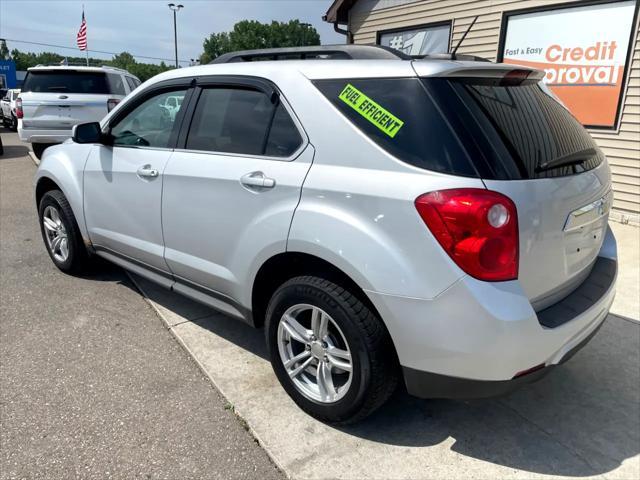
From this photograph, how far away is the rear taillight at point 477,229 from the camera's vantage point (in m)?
1.93

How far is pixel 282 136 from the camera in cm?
256

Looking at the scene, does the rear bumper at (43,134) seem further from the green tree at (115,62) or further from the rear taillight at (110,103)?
the green tree at (115,62)

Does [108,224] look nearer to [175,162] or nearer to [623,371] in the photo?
[175,162]

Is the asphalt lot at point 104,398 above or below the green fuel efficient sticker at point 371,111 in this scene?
below

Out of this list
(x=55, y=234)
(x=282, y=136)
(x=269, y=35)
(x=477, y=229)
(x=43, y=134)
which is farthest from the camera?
(x=269, y=35)

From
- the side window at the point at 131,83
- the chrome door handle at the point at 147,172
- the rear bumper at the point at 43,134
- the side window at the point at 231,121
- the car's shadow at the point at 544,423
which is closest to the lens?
the car's shadow at the point at 544,423

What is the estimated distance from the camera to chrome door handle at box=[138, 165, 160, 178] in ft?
10.5

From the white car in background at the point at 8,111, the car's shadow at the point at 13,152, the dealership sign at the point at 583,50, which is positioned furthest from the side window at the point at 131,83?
the white car in background at the point at 8,111

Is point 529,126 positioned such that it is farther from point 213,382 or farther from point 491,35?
point 491,35

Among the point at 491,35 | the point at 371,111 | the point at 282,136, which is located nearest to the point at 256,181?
the point at 282,136

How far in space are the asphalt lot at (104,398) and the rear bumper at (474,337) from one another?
2.72 ft

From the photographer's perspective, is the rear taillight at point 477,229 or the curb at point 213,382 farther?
the curb at point 213,382

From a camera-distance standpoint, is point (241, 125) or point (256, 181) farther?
point (241, 125)

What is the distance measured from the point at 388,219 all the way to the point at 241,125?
1.18m
